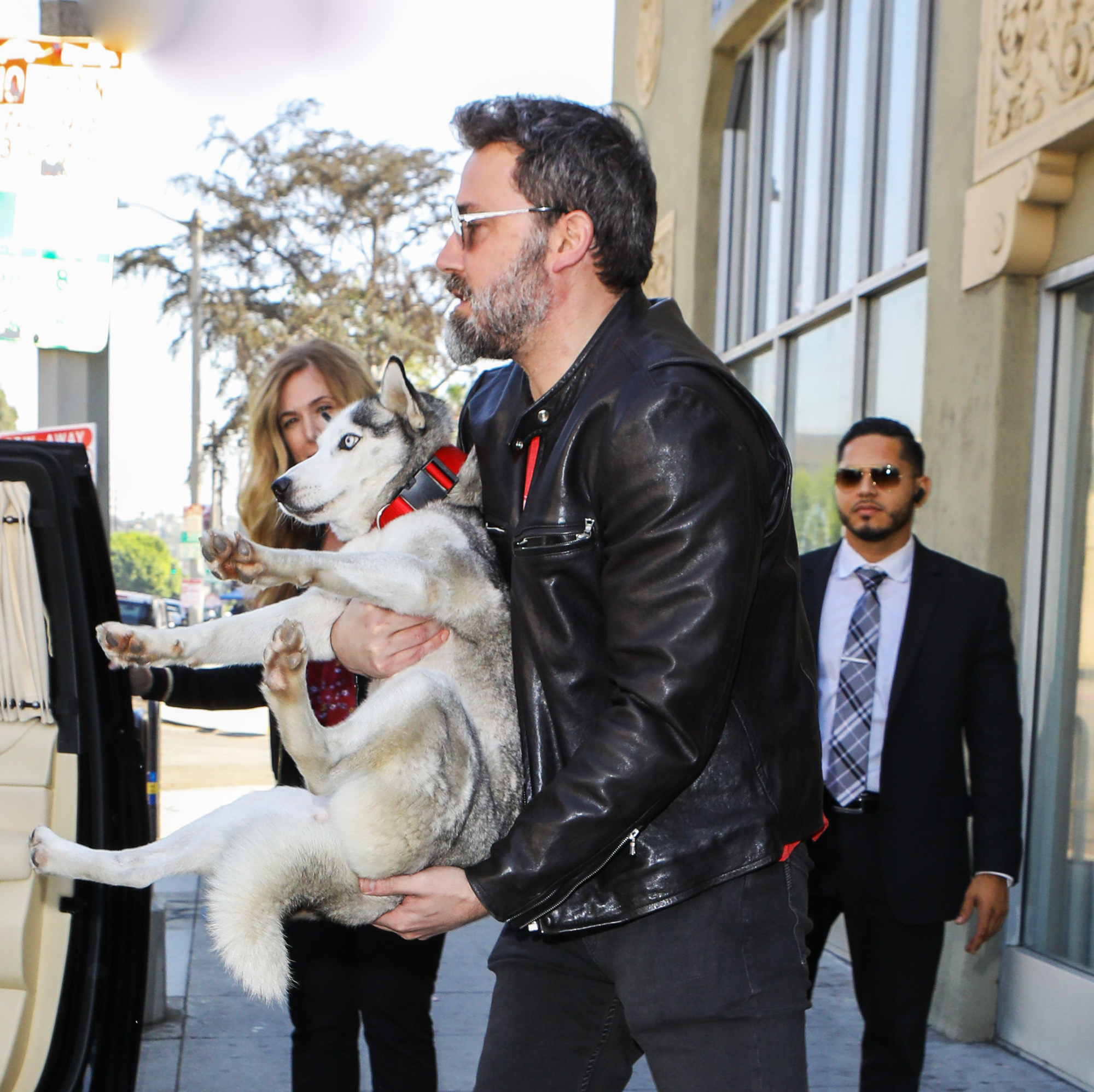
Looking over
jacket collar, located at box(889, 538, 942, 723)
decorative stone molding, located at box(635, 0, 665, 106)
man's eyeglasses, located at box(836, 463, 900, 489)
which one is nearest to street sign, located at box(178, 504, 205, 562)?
decorative stone molding, located at box(635, 0, 665, 106)

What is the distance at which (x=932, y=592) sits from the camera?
383cm

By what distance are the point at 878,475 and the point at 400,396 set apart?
1.75m

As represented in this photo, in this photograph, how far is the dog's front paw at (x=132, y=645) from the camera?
242 centimetres

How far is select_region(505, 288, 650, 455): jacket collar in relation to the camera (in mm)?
2004

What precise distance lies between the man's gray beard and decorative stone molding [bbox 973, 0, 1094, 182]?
127 inches

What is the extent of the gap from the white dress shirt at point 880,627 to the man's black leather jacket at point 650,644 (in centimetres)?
194

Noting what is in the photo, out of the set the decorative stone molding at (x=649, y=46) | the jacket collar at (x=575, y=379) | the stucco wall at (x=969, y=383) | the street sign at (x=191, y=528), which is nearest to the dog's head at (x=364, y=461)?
the jacket collar at (x=575, y=379)

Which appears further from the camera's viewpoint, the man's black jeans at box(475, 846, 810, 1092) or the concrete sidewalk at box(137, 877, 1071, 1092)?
the concrete sidewalk at box(137, 877, 1071, 1092)

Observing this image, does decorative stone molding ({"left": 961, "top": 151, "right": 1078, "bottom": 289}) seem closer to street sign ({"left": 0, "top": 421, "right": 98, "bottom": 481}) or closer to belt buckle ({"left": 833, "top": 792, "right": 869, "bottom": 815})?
belt buckle ({"left": 833, "top": 792, "right": 869, "bottom": 815})

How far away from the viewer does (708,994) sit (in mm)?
1866

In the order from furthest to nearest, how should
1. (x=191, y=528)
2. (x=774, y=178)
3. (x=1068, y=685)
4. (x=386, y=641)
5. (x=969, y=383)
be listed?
(x=191, y=528) < (x=774, y=178) < (x=969, y=383) < (x=1068, y=685) < (x=386, y=641)

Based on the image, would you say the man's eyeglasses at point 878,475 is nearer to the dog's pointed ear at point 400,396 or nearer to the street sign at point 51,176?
the dog's pointed ear at point 400,396

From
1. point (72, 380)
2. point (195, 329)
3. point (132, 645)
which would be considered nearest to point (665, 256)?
point (72, 380)

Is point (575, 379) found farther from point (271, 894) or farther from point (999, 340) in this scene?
point (999, 340)
